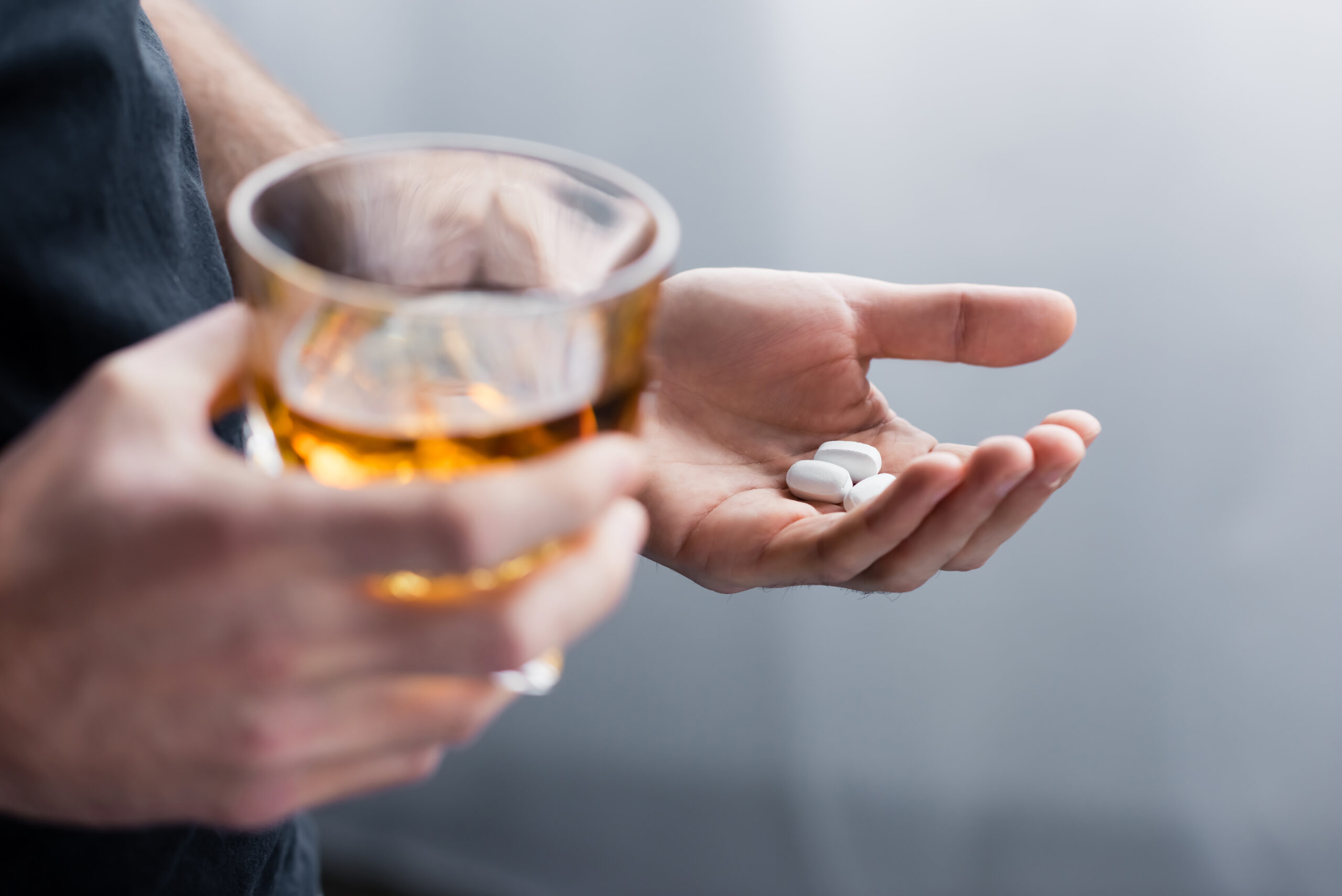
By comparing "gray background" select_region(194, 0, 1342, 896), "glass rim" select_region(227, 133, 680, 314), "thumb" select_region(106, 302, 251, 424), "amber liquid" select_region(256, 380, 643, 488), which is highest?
"glass rim" select_region(227, 133, 680, 314)

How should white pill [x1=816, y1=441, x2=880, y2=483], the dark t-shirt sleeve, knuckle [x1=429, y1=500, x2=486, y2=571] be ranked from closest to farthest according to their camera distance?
knuckle [x1=429, y1=500, x2=486, y2=571]
the dark t-shirt sleeve
white pill [x1=816, y1=441, x2=880, y2=483]

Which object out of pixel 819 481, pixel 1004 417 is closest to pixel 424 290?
pixel 819 481

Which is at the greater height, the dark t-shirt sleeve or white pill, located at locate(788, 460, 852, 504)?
the dark t-shirt sleeve

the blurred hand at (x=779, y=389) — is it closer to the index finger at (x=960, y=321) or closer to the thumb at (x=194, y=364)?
the index finger at (x=960, y=321)

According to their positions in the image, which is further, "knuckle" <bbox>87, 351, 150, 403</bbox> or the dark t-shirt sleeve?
the dark t-shirt sleeve

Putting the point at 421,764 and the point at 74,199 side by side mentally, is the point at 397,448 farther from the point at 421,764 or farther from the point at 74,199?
the point at 74,199

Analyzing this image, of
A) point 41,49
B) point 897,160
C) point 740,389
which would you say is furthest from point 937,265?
point 41,49

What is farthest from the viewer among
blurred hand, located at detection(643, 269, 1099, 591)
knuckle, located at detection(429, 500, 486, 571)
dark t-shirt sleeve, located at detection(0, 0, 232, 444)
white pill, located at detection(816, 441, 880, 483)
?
white pill, located at detection(816, 441, 880, 483)

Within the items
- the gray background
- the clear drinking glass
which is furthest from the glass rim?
the gray background

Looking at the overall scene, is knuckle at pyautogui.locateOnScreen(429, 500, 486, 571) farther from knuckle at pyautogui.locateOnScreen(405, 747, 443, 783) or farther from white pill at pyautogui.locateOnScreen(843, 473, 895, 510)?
white pill at pyautogui.locateOnScreen(843, 473, 895, 510)
